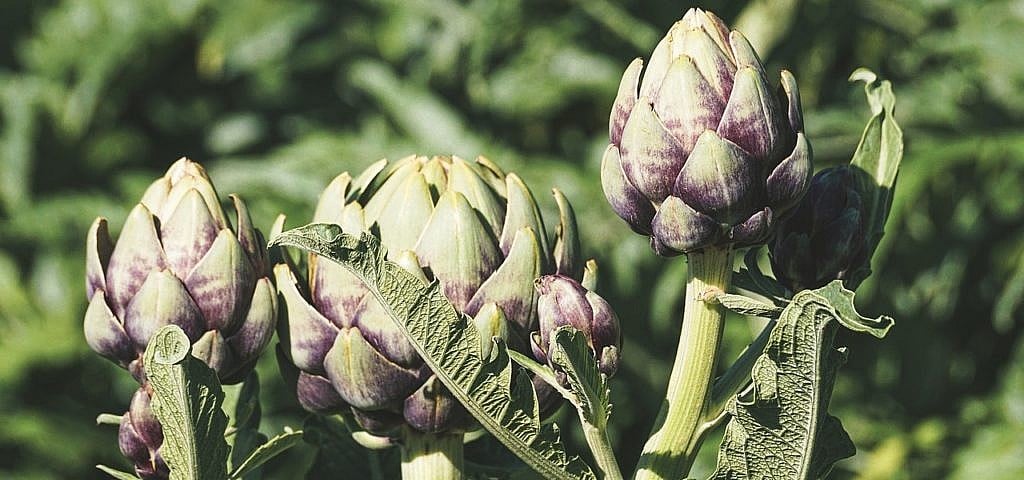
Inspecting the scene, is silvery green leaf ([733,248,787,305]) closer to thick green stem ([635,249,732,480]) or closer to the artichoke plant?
thick green stem ([635,249,732,480])

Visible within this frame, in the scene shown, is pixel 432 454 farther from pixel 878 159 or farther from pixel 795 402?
pixel 878 159

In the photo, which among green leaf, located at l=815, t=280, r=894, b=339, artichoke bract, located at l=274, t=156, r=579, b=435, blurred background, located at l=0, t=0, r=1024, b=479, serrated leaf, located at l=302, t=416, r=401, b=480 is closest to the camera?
green leaf, located at l=815, t=280, r=894, b=339

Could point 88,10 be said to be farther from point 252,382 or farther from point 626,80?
point 626,80

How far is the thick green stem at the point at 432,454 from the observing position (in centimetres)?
65

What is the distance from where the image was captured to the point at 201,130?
7.34ft

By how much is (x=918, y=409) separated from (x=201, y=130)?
1277 millimetres

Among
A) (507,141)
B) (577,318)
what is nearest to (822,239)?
(577,318)

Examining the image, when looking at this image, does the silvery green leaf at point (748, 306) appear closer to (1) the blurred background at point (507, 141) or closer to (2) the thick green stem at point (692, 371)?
(2) the thick green stem at point (692, 371)

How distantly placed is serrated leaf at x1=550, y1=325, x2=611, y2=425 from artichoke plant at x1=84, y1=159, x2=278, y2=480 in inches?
6.3

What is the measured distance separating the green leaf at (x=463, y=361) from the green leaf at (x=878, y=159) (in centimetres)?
20

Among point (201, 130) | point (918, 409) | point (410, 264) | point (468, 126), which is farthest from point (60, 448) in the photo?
point (410, 264)

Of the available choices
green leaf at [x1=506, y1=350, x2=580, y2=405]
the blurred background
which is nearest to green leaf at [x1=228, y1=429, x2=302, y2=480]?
green leaf at [x1=506, y1=350, x2=580, y2=405]

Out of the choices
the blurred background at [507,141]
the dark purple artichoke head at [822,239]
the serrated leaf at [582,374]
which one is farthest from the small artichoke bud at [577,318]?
the blurred background at [507,141]

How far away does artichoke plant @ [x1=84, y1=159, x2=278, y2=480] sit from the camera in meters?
0.62
